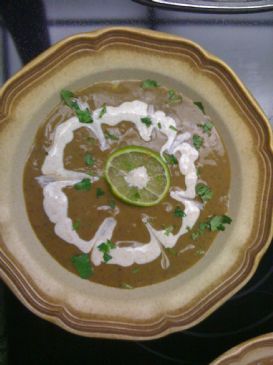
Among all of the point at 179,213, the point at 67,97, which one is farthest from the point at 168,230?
the point at 67,97

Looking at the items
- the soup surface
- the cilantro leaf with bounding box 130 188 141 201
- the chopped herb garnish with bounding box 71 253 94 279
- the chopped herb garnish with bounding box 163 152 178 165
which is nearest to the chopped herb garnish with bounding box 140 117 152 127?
the soup surface

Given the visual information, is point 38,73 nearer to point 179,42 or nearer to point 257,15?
point 179,42

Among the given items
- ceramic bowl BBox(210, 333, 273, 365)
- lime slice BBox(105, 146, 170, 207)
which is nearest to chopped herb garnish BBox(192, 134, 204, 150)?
lime slice BBox(105, 146, 170, 207)

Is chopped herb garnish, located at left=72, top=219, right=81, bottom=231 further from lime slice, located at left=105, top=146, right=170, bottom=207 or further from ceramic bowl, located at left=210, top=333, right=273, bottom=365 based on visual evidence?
ceramic bowl, located at left=210, top=333, right=273, bottom=365

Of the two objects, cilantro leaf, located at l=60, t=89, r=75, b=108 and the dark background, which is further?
the dark background

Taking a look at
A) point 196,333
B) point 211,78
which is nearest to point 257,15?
point 211,78

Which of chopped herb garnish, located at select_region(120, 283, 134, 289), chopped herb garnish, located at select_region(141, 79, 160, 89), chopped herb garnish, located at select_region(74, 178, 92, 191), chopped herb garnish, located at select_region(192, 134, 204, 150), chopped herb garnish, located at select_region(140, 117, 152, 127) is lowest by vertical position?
chopped herb garnish, located at select_region(120, 283, 134, 289)

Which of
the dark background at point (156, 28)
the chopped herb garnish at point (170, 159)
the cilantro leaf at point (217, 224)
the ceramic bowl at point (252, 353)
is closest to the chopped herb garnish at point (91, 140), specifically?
the chopped herb garnish at point (170, 159)

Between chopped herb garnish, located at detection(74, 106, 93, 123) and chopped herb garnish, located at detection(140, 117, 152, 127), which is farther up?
chopped herb garnish, located at detection(74, 106, 93, 123)
